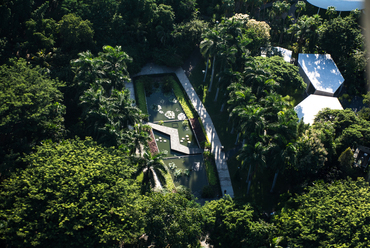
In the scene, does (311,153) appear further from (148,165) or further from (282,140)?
(148,165)

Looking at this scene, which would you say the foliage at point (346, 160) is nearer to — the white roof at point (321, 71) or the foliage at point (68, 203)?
the white roof at point (321, 71)

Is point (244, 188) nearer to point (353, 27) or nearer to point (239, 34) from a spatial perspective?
point (239, 34)

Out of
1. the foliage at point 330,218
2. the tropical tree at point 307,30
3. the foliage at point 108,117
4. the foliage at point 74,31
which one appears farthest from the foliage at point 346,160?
the foliage at point 74,31

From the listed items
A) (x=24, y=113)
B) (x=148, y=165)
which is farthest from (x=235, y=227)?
(x=24, y=113)

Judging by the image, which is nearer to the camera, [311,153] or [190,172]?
[311,153]

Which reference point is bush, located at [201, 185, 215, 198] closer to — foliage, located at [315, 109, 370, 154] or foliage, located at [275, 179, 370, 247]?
foliage, located at [275, 179, 370, 247]
